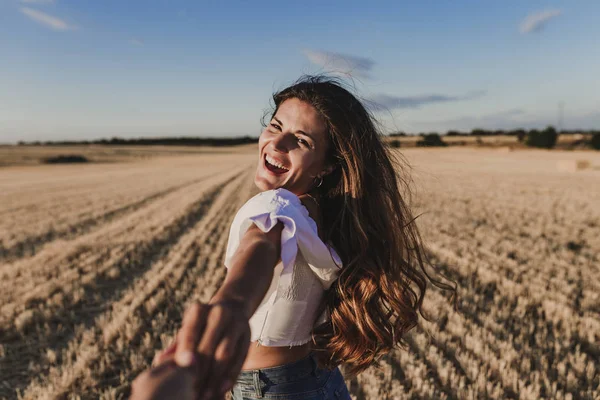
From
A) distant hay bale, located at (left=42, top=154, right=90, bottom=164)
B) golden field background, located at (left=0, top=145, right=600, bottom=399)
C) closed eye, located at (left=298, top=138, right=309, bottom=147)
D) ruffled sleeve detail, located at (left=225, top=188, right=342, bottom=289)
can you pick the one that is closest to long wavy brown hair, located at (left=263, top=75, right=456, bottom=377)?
closed eye, located at (left=298, top=138, right=309, bottom=147)

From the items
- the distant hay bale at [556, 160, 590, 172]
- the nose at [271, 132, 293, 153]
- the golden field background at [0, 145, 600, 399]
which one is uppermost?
the nose at [271, 132, 293, 153]

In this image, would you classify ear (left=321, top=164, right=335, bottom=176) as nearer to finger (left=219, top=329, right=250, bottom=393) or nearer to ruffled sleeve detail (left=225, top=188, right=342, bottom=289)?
ruffled sleeve detail (left=225, top=188, right=342, bottom=289)

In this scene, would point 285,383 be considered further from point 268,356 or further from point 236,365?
point 236,365

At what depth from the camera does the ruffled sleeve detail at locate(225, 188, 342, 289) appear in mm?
1196

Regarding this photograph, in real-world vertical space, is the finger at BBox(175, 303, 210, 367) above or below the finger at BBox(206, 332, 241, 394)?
above

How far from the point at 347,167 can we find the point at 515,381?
2974 millimetres

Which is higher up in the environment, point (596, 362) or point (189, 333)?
point (189, 333)

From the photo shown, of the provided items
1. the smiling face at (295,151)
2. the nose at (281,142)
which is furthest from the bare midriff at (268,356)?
the nose at (281,142)

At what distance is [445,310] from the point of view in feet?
17.9

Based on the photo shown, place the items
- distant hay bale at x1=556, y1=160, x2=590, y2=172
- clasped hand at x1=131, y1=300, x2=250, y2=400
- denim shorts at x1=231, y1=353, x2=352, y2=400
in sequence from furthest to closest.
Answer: distant hay bale at x1=556, y1=160, x2=590, y2=172 < denim shorts at x1=231, y1=353, x2=352, y2=400 < clasped hand at x1=131, y1=300, x2=250, y2=400

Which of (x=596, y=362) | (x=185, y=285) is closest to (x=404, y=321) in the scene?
(x=596, y=362)

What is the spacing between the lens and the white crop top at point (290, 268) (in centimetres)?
121

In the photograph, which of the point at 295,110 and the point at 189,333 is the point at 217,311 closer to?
the point at 189,333

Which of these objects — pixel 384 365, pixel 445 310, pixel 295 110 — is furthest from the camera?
pixel 445 310
